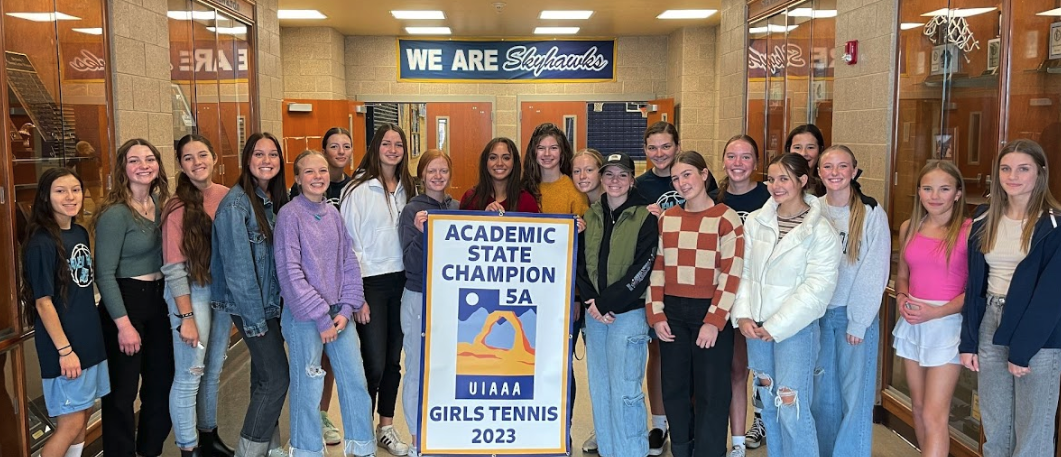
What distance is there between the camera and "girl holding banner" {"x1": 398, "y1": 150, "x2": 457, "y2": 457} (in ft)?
10.8

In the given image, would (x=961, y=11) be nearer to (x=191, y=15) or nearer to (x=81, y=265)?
(x=81, y=265)

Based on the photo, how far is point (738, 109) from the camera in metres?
6.05

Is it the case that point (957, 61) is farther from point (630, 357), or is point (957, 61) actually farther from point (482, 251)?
point (482, 251)

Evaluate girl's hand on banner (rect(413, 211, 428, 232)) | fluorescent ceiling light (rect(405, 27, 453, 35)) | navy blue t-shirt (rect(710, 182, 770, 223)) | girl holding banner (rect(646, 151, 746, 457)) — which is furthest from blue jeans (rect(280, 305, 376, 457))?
fluorescent ceiling light (rect(405, 27, 453, 35))

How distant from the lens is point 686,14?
348 inches

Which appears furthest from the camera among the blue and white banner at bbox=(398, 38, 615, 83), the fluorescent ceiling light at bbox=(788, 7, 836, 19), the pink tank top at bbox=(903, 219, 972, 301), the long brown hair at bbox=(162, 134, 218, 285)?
the blue and white banner at bbox=(398, 38, 615, 83)

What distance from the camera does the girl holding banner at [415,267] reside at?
3.30 metres

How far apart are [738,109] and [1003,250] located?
3489 mm

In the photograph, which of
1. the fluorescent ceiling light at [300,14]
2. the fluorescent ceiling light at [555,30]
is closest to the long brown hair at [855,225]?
the fluorescent ceiling light at [300,14]

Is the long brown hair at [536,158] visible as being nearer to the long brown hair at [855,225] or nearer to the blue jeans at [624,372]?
the blue jeans at [624,372]

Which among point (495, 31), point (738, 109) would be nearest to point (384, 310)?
point (738, 109)

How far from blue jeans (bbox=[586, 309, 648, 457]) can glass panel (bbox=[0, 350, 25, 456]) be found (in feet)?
7.86

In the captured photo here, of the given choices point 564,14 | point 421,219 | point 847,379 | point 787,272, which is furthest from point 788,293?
point 564,14

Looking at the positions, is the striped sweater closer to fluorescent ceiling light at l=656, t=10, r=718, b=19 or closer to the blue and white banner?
fluorescent ceiling light at l=656, t=10, r=718, b=19
